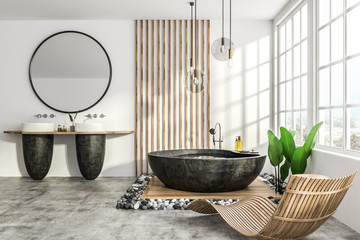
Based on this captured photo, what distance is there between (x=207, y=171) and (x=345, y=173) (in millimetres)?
1438

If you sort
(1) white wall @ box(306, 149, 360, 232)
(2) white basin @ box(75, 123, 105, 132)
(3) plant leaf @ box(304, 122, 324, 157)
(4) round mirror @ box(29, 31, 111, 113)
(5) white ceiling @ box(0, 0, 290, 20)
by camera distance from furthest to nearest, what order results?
1. (4) round mirror @ box(29, 31, 111, 113)
2. (2) white basin @ box(75, 123, 105, 132)
3. (5) white ceiling @ box(0, 0, 290, 20)
4. (3) plant leaf @ box(304, 122, 324, 157)
5. (1) white wall @ box(306, 149, 360, 232)

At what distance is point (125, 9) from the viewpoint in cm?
548

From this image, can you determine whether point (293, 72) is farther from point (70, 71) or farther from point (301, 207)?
point (70, 71)

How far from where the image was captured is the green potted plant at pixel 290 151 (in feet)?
12.9

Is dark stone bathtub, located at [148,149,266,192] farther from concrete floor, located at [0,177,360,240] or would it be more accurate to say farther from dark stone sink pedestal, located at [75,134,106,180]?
dark stone sink pedestal, located at [75,134,106,180]

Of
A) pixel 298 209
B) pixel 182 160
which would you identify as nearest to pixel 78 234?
pixel 182 160

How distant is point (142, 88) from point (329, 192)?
4179 mm

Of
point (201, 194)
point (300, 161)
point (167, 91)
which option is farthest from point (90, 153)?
point (300, 161)

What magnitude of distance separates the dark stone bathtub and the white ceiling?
8.06 feet

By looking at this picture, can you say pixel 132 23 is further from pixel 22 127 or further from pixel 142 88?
pixel 22 127

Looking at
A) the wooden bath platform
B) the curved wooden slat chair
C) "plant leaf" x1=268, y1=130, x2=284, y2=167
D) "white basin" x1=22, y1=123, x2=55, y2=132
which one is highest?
"white basin" x1=22, y1=123, x2=55, y2=132

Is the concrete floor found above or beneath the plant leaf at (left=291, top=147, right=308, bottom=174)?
beneath

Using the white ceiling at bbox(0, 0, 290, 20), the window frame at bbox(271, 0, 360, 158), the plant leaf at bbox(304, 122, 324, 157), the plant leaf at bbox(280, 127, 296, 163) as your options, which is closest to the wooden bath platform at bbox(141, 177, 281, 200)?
the plant leaf at bbox(280, 127, 296, 163)

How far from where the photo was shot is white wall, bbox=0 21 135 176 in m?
6.07
